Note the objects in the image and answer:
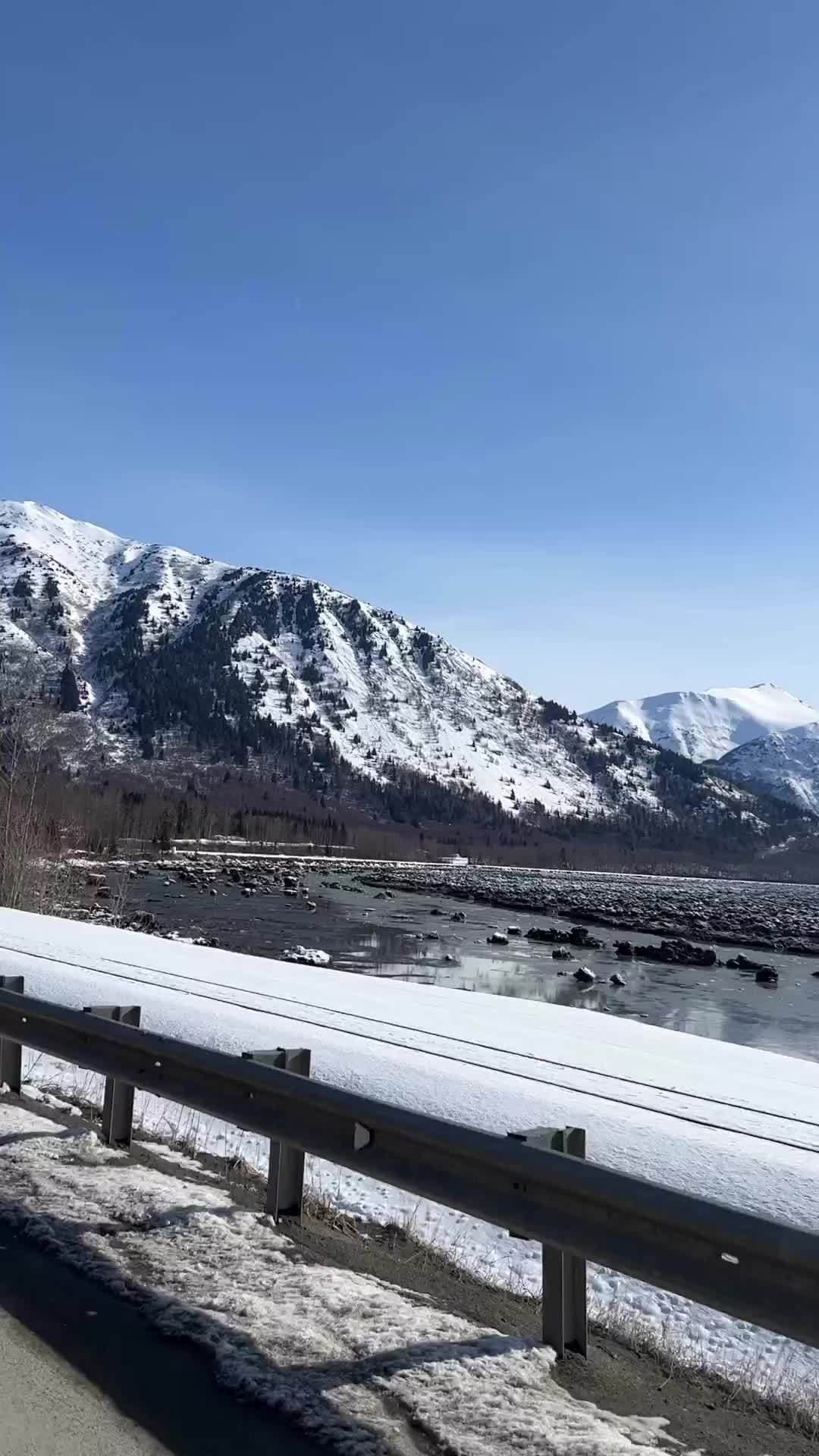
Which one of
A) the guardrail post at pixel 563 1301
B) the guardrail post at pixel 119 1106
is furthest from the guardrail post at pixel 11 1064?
the guardrail post at pixel 563 1301

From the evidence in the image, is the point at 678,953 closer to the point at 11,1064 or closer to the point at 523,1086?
the point at 523,1086

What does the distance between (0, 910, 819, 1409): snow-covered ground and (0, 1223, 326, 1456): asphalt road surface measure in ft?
6.34

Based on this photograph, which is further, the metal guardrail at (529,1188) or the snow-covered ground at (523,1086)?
the snow-covered ground at (523,1086)

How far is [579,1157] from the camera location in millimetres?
4227

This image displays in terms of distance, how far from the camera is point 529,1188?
4.17m

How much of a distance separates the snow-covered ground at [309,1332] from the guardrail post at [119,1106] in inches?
27.6

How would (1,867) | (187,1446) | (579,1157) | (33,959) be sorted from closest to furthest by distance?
(187,1446)
(579,1157)
(33,959)
(1,867)

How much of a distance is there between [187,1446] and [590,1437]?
123cm

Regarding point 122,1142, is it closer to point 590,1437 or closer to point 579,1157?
point 579,1157

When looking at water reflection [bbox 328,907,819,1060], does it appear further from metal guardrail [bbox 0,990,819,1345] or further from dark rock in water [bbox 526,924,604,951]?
metal guardrail [bbox 0,990,819,1345]

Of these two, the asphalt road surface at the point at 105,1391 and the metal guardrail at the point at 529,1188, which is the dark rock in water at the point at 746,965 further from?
the asphalt road surface at the point at 105,1391

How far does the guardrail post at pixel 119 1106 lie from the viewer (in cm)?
661

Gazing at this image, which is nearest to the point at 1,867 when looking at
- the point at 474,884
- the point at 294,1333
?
the point at 294,1333

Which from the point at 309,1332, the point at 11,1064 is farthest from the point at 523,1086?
the point at 11,1064
